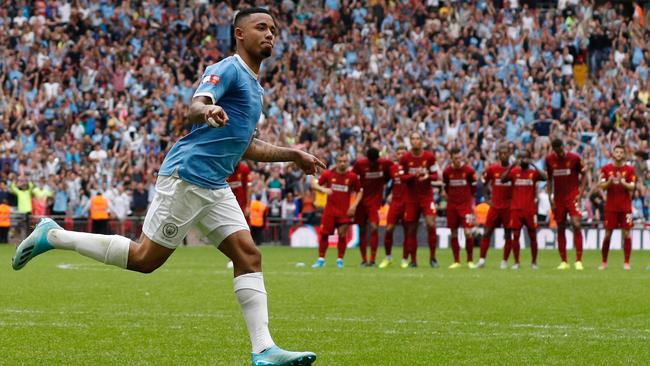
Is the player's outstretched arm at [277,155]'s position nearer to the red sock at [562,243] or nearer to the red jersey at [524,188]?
the red jersey at [524,188]

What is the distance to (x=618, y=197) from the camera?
22438mm

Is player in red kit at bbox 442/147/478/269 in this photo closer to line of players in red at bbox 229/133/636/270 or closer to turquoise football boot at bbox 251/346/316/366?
line of players in red at bbox 229/133/636/270

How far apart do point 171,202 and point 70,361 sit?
1316 mm

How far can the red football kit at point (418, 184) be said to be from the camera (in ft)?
73.9

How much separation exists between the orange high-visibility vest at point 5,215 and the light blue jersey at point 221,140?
2588 cm

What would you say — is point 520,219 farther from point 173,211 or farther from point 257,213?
point 173,211

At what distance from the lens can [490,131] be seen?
34.2 metres

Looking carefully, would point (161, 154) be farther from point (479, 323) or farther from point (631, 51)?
point (479, 323)

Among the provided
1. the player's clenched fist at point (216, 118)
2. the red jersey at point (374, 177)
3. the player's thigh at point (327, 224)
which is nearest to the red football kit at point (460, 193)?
the red jersey at point (374, 177)

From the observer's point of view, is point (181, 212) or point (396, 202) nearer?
point (181, 212)

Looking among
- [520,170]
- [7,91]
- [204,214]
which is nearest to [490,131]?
[520,170]

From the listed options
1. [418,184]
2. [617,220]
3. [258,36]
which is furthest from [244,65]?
[617,220]

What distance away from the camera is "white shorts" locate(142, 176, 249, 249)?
7.98m

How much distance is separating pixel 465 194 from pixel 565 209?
1.88m
